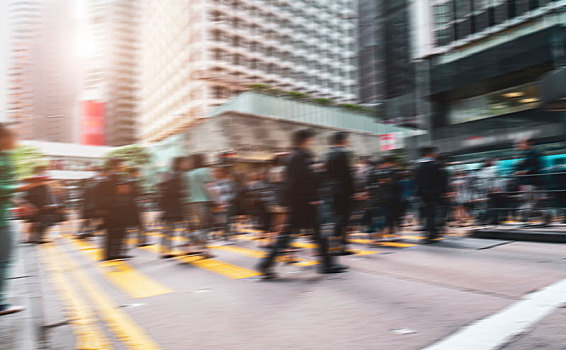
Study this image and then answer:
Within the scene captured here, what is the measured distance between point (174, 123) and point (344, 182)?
56.3 metres

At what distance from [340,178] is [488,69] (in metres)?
19.4

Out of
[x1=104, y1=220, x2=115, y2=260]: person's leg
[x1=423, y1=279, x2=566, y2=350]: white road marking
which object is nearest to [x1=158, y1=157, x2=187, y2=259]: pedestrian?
[x1=104, y1=220, x2=115, y2=260]: person's leg

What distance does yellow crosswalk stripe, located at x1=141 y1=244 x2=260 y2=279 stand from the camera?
5363 mm

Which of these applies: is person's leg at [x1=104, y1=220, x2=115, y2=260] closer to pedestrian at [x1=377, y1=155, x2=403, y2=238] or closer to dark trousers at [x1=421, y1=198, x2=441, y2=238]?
pedestrian at [x1=377, y1=155, x2=403, y2=238]

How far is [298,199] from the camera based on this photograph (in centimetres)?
496

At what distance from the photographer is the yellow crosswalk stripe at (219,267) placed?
Answer: 17.6 feet

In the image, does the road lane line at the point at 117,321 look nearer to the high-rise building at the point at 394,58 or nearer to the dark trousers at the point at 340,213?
the dark trousers at the point at 340,213

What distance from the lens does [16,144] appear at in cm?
398

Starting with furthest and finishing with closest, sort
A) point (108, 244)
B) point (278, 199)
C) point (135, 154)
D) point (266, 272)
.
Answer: point (135, 154)
point (108, 244)
point (278, 199)
point (266, 272)

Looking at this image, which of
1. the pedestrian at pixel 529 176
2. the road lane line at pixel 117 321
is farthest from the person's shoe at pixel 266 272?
the pedestrian at pixel 529 176

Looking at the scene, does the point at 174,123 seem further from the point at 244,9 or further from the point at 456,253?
the point at 456,253

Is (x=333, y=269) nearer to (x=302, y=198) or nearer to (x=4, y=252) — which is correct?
(x=302, y=198)

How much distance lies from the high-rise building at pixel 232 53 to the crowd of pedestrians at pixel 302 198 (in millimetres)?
29733

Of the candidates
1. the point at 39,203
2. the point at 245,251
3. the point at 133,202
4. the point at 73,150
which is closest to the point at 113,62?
the point at 39,203
